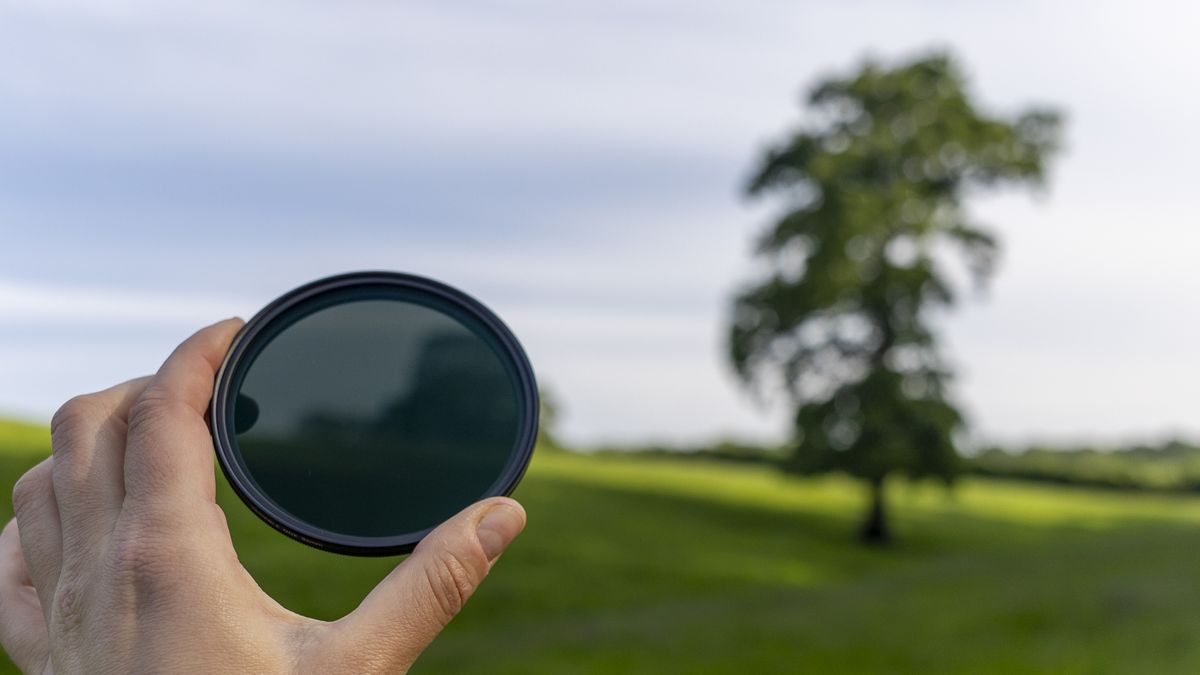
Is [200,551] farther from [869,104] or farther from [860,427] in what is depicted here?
[869,104]

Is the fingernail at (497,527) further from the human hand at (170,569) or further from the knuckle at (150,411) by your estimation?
the knuckle at (150,411)

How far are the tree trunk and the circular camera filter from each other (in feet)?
103

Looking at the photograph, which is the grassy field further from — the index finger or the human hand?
the index finger

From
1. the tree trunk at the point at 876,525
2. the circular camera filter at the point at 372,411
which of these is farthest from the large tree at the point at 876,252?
the circular camera filter at the point at 372,411

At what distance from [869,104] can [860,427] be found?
9941 mm

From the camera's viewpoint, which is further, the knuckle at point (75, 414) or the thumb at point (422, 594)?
the knuckle at point (75, 414)

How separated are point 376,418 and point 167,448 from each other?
0.84m

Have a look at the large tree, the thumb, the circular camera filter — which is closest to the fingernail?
the thumb

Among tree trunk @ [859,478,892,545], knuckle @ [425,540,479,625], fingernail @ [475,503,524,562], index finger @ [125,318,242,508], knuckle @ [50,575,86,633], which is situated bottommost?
tree trunk @ [859,478,892,545]

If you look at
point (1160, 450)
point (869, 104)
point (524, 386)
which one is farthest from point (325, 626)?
point (1160, 450)

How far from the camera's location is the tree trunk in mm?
32906

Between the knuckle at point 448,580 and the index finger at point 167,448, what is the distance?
Result: 48 centimetres

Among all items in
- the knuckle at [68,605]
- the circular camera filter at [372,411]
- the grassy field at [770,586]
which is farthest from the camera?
the grassy field at [770,586]

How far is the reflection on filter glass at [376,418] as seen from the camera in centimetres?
282
